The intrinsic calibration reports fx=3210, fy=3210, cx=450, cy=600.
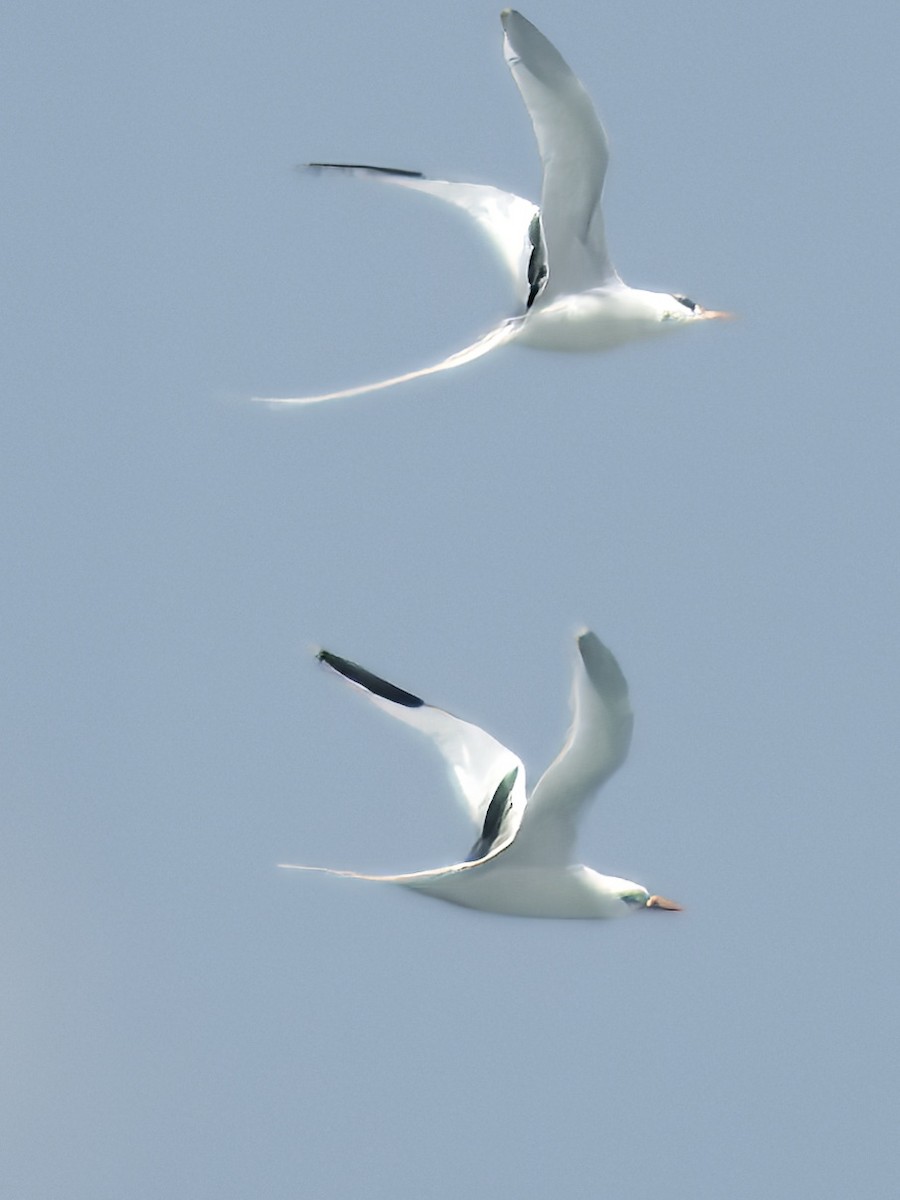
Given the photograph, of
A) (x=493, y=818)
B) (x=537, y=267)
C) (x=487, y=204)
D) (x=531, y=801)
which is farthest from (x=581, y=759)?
(x=487, y=204)

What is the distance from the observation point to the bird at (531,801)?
68.3 ft

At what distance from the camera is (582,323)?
76.2ft

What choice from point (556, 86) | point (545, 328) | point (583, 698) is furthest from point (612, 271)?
point (583, 698)

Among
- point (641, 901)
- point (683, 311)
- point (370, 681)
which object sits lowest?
point (641, 901)

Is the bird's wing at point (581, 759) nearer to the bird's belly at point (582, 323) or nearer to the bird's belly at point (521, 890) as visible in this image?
the bird's belly at point (521, 890)

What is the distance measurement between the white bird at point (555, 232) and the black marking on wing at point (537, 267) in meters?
0.01

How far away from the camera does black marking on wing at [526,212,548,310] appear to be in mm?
23094

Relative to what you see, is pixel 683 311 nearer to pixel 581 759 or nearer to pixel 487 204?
pixel 487 204

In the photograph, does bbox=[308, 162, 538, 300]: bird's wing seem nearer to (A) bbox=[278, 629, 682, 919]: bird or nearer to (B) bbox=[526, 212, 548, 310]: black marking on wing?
(B) bbox=[526, 212, 548, 310]: black marking on wing

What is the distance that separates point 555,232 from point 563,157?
2.87 feet

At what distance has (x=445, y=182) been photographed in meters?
24.5

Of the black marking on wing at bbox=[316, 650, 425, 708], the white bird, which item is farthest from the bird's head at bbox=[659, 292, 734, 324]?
the black marking on wing at bbox=[316, 650, 425, 708]

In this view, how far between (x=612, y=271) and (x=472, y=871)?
14.5 ft

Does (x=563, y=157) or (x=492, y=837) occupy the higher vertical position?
(x=563, y=157)
